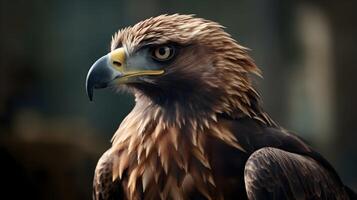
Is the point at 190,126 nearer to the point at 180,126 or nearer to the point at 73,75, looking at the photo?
the point at 180,126

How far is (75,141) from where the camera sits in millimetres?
3750

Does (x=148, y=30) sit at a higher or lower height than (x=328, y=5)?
higher

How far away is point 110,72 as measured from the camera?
6.81 ft

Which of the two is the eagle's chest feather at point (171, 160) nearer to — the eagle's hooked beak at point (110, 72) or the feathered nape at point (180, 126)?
the feathered nape at point (180, 126)

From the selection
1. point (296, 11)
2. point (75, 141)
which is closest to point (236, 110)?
point (75, 141)

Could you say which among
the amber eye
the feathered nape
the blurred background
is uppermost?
the amber eye

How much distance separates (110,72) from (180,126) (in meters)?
0.22

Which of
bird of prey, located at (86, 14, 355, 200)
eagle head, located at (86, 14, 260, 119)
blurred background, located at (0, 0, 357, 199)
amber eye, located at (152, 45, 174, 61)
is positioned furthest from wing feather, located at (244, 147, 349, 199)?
blurred background, located at (0, 0, 357, 199)

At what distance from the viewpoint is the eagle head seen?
2.13 meters

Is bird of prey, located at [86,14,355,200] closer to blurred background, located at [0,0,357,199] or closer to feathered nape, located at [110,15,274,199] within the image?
feathered nape, located at [110,15,274,199]

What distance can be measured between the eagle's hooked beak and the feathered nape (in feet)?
0.16

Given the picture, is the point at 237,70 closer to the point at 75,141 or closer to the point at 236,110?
the point at 236,110

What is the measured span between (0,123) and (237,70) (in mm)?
1781

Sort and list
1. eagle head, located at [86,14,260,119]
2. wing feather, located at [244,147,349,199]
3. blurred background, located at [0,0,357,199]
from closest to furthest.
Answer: wing feather, located at [244,147,349,199] → eagle head, located at [86,14,260,119] → blurred background, located at [0,0,357,199]
